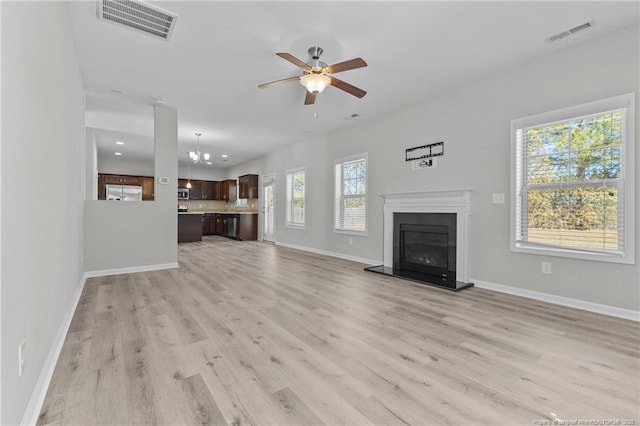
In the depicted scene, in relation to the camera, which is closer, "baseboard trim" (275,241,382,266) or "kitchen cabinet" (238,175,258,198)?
"baseboard trim" (275,241,382,266)

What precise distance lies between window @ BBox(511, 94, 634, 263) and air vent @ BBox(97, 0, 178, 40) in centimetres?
390

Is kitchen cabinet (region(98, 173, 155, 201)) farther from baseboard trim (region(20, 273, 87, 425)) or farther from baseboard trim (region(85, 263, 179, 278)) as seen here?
baseboard trim (region(20, 273, 87, 425))

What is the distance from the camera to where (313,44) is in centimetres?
304

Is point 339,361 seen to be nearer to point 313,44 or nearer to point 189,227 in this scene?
point 313,44

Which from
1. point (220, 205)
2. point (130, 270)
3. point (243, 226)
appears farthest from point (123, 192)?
point (130, 270)

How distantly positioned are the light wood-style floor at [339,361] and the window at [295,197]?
4292 mm

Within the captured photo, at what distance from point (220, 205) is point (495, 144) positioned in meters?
10.6

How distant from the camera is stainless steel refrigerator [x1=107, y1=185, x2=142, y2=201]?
959 cm

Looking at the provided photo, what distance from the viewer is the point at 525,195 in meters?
3.45

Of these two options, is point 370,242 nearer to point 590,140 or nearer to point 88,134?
point 590,140

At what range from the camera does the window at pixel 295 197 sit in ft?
24.7

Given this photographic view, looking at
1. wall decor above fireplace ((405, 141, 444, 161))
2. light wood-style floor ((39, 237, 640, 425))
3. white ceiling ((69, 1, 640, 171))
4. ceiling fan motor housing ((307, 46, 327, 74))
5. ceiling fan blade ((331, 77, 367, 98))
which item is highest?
white ceiling ((69, 1, 640, 171))

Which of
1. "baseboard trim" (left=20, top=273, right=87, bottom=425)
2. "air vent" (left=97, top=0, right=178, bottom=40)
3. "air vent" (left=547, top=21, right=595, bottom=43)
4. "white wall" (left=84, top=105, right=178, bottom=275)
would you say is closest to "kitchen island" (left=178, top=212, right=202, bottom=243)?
"white wall" (left=84, top=105, right=178, bottom=275)

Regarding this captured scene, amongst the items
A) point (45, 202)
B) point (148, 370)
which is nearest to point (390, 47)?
point (45, 202)
